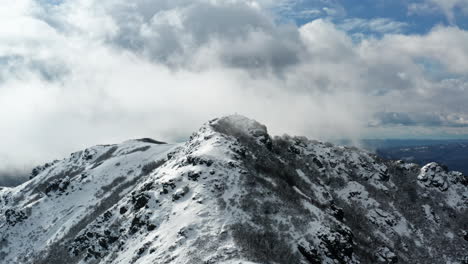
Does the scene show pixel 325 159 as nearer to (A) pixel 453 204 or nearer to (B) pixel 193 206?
(A) pixel 453 204

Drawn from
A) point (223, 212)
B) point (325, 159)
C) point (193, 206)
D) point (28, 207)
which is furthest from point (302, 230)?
point (28, 207)

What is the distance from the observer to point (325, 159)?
18088 cm

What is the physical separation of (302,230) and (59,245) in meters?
111

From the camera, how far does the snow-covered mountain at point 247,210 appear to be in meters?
84.4

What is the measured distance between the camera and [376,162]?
616 feet

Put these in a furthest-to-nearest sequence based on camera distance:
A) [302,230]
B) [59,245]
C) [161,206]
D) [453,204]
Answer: [453,204]
[59,245]
[161,206]
[302,230]

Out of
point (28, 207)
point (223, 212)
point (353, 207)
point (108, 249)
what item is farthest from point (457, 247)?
point (28, 207)

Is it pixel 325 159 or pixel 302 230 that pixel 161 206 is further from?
pixel 325 159

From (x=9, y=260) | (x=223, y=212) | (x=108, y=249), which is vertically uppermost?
(x=223, y=212)

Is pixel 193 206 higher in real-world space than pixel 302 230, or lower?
higher

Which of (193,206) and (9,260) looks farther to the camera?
(9,260)

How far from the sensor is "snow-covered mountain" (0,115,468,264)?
8438 cm

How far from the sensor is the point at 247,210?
9388 cm

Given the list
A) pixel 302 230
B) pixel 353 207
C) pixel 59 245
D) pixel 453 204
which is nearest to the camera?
pixel 302 230
